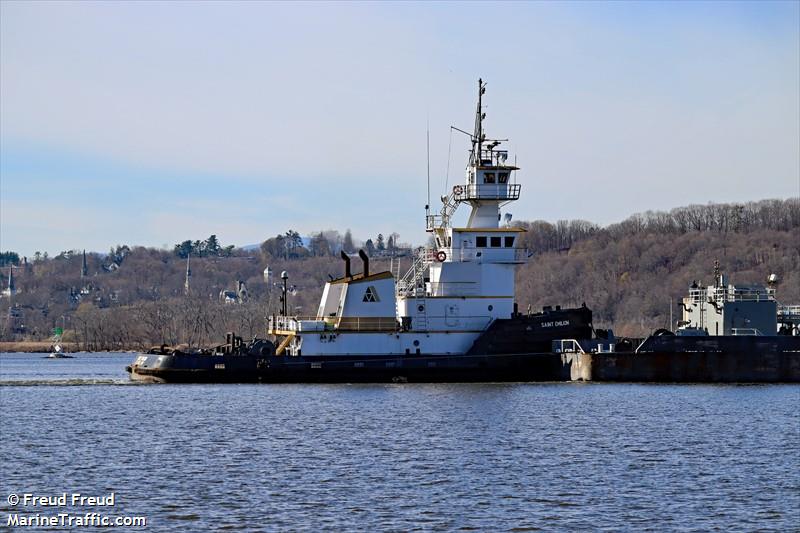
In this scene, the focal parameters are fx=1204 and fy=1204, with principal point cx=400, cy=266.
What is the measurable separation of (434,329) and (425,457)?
63.4 ft

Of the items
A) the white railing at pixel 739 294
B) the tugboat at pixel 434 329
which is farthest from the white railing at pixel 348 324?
the white railing at pixel 739 294

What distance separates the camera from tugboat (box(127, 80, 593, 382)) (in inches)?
1971

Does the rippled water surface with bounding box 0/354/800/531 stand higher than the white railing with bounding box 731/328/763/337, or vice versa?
the white railing with bounding box 731/328/763/337

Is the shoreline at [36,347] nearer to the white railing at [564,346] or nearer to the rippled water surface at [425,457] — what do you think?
the white railing at [564,346]

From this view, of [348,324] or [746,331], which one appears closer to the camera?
[348,324]

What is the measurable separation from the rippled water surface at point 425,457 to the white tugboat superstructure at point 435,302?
7.95 ft

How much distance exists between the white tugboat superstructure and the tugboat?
0.04 m

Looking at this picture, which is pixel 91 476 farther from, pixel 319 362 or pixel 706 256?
pixel 706 256

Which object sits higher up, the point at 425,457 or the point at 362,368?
the point at 362,368

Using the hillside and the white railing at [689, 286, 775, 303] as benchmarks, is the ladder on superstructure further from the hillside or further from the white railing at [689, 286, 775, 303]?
the hillside

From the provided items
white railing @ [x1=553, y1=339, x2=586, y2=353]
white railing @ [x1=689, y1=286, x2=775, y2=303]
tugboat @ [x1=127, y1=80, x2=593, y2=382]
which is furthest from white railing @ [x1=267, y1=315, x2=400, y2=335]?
white railing @ [x1=689, y1=286, x2=775, y2=303]

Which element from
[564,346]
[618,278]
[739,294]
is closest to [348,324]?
[564,346]

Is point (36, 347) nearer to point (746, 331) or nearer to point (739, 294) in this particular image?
point (739, 294)

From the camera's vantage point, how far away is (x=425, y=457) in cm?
3131
